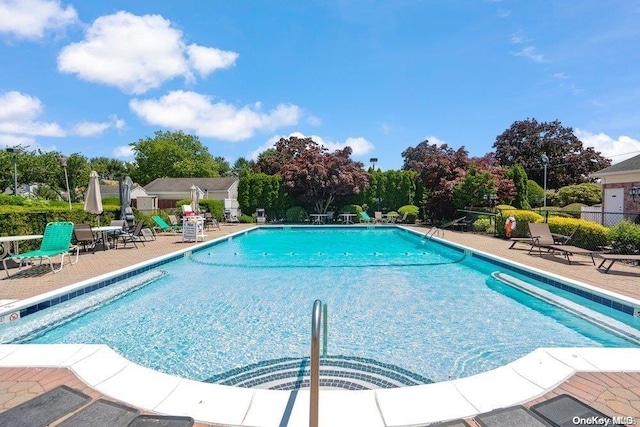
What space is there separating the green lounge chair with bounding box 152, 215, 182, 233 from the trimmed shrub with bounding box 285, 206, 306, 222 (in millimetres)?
8750

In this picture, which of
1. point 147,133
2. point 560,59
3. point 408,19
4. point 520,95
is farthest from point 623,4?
point 147,133

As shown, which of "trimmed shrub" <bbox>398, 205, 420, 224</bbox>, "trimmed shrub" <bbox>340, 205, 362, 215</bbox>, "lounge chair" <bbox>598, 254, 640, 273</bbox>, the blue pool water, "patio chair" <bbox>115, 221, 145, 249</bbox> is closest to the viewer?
the blue pool water

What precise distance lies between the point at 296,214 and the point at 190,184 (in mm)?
17773

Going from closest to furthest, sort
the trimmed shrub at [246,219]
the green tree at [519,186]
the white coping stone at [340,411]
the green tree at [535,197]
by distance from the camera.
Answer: the white coping stone at [340,411], the green tree at [519,186], the trimmed shrub at [246,219], the green tree at [535,197]

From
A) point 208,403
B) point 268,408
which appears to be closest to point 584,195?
point 268,408

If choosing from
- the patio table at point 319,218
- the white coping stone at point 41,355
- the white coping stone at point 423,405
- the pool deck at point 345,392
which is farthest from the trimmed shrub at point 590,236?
the patio table at point 319,218

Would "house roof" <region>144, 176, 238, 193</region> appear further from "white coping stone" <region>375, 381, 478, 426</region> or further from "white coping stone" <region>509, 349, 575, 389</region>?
"white coping stone" <region>375, 381, 478, 426</region>

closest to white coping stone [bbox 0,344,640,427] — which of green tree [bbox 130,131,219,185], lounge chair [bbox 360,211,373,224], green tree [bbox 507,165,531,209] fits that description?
lounge chair [bbox 360,211,373,224]

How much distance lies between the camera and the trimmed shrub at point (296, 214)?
25.0m

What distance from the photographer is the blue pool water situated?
165 inches

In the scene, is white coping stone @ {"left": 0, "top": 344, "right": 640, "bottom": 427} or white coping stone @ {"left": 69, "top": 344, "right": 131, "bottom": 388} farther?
white coping stone @ {"left": 69, "top": 344, "right": 131, "bottom": 388}

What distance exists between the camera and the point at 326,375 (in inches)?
143

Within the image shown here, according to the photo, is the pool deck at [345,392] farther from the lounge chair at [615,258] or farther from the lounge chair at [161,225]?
the lounge chair at [161,225]

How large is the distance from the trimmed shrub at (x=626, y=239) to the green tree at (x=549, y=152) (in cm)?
3288
